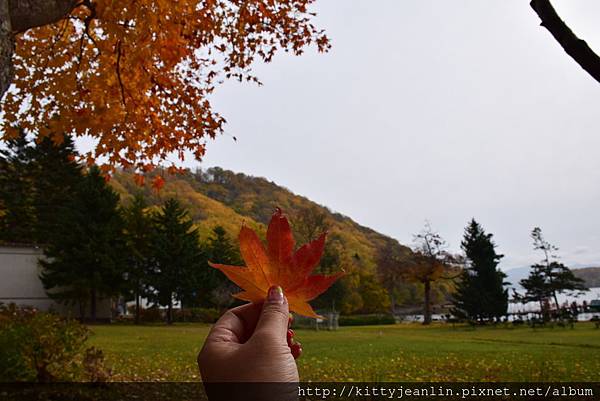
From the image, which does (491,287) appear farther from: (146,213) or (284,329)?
(284,329)

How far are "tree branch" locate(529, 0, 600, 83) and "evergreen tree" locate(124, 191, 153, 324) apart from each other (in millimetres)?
32057

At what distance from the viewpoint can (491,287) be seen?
105 feet

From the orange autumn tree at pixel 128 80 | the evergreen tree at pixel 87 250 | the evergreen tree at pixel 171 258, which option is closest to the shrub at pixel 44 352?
the orange autumn tree at pixel 128 80

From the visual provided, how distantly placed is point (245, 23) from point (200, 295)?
30.8 meters

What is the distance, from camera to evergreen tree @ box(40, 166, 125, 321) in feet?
94.7

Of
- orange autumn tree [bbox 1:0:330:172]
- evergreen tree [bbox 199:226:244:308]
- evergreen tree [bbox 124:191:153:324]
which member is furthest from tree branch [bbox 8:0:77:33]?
evergreen tree [bbox 199:226:244:308]

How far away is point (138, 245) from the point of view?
109ft

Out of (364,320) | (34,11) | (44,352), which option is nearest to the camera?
(34,11)

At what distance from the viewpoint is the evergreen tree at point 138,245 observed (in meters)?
31.9

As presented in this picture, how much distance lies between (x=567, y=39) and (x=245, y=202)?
21.6ft

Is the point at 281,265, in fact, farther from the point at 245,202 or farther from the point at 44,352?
the point at 245,202

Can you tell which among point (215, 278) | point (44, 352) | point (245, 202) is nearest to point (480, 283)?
point (215, 278)

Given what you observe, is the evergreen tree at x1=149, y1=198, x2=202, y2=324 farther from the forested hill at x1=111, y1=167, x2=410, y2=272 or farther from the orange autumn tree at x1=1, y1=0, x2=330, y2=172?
the orange autumn tree at x1=1, y1=0, x2=330, y2=172

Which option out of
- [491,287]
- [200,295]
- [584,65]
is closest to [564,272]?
[491,287]
